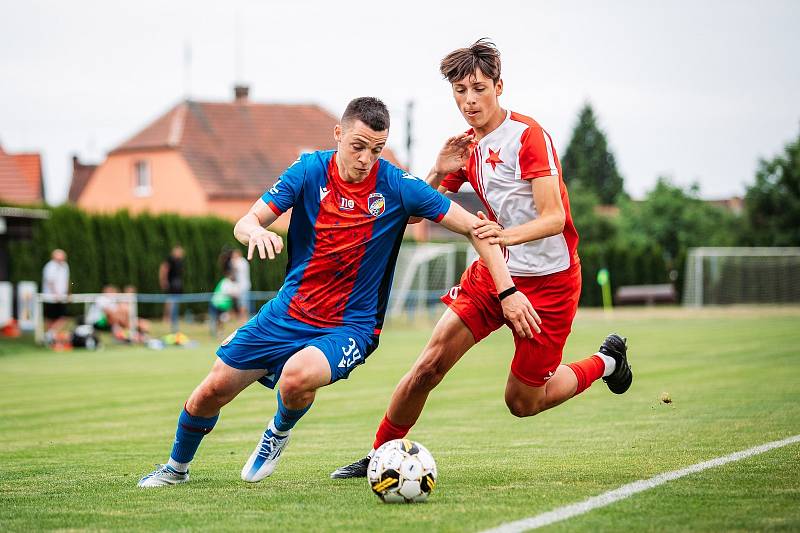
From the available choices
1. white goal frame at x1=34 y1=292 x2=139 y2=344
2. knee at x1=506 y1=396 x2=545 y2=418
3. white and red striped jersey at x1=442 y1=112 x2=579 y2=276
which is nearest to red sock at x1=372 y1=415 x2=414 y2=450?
knee at x1=506 y1=396 x2=545 y2=418

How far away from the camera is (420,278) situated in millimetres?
36906

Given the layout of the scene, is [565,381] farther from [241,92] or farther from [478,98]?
[241,92]

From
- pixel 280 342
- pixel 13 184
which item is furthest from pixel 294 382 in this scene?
pixel 13 184

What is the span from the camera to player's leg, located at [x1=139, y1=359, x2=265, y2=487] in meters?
6.41

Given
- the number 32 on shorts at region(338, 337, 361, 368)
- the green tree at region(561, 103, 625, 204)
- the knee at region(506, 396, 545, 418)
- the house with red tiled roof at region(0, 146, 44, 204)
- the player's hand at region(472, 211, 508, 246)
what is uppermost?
the green tree at region(561, 103, 625, 204)

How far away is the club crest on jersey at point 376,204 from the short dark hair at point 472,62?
0.91 meters

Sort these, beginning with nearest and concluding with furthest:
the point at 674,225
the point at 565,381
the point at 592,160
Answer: the point at 565,381 → the point at 674,225 → the point at 592,160

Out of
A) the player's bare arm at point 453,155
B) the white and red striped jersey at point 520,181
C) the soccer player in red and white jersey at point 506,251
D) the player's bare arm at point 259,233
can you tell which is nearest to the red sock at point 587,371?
the soccer player in red and white jersey at point 506,251

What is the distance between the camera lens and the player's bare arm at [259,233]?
5.79 m

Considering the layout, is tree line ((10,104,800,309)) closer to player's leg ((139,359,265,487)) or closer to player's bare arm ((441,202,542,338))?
player's leg ((139,359,265,487))

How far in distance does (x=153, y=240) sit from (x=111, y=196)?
2645 cm

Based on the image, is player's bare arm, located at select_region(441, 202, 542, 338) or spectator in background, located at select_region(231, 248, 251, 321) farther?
spectator in background, located at select_region(231, 248, 251, 321)

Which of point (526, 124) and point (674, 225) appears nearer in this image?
point (526, 124)

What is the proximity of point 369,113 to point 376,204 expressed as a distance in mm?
559
